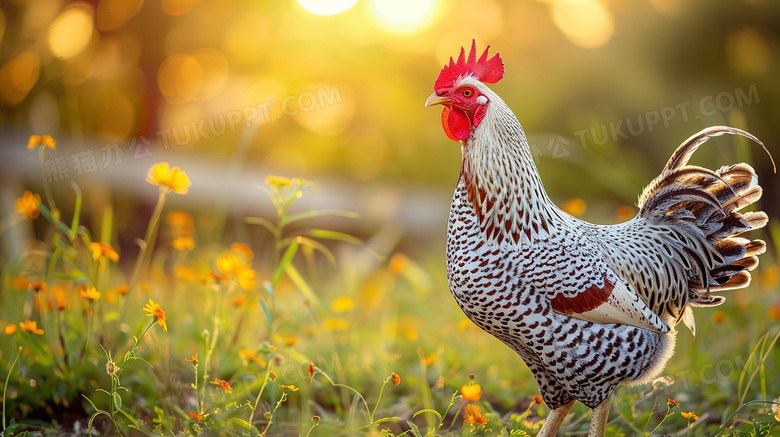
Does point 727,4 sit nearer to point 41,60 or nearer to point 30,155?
point 41,60

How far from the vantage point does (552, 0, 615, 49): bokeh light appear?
7426 millimetres

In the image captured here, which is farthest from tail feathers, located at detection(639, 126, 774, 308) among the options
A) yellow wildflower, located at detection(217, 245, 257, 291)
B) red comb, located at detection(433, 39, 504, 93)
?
yellow wildflower, located at detection(217, 245, 257, 291)

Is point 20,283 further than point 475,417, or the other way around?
point 20,283

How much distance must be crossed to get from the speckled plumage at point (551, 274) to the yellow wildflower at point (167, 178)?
47.6 inches

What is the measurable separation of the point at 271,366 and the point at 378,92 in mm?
5511

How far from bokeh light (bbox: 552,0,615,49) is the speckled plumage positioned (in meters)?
5.38

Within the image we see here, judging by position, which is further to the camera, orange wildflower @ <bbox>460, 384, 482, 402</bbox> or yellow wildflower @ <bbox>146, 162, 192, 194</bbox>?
yellow wildflower @ <bbox>146, 162, 192, 194</bbox>

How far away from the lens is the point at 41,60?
17.7ft

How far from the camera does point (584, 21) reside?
298 inches

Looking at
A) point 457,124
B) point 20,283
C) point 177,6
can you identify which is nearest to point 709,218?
point 457,124

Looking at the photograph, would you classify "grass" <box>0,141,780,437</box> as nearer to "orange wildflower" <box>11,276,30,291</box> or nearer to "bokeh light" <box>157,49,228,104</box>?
"orange wildflower" <box>11,276,30,291</box>

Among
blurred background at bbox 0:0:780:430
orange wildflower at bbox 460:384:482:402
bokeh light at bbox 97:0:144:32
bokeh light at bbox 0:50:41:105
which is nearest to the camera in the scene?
orange wildflower at bbox 460:384:482:402

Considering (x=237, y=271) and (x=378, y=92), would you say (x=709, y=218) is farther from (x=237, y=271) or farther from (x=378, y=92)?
(x=378, y=92)

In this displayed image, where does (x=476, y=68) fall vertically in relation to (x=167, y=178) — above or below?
above
